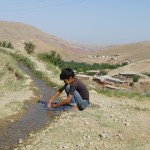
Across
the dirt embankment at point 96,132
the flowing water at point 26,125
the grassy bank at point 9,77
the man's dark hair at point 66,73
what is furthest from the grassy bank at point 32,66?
the man's dark hair at point 66,73

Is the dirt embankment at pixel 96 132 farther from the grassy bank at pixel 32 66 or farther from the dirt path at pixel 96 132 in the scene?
the grassy bank at pixel 32 66

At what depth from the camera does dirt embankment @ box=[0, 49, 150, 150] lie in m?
12.7

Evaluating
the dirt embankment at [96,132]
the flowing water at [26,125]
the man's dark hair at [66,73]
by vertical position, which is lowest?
the flowing water at [26,125]

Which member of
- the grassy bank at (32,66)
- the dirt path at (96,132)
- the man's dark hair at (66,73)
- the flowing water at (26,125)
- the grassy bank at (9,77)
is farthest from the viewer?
the grassy bank at (32,66)

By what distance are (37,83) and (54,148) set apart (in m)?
15.9

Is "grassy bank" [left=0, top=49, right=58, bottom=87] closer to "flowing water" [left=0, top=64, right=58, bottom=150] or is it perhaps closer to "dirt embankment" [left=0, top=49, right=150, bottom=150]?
"flowing water" [left=0, top=64, right=58, bottom=150]

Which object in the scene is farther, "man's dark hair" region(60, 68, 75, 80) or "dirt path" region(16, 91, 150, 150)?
"dirt path" region(16, 91, 150, 150)

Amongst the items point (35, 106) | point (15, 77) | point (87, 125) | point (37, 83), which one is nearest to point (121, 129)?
point (87, 125)

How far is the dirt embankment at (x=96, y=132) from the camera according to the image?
12727mm

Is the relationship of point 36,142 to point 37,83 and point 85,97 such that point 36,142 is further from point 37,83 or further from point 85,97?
point 37,83

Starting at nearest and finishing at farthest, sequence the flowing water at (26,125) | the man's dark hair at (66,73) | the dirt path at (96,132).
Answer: the man's dark hair at (66,73)
the dirt path at (96,132)
the flowing water at (26,125)

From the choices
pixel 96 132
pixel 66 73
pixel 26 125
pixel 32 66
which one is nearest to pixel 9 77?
pixel 32 66

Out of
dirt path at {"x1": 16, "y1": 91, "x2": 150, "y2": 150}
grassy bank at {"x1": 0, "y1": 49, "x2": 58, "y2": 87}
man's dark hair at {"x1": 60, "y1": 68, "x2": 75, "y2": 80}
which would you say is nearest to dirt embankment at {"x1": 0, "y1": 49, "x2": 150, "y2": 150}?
dirt path at {"x1": 16, "y1": 91, "x2": 150, "y2": 150}

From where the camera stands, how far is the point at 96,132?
1411cm
